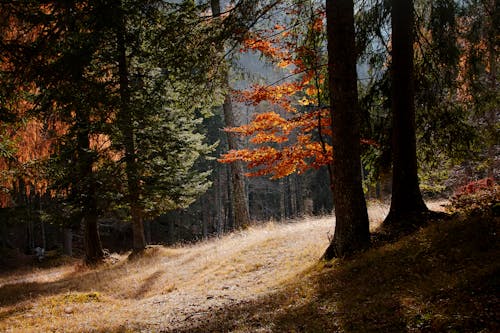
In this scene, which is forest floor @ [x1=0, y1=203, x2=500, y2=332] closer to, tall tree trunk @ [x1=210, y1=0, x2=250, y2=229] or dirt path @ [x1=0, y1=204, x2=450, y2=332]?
dirt path @ [x1=0, y1=204, x2=450, y2=332]

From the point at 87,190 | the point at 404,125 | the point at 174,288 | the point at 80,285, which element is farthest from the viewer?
the point at 87,190

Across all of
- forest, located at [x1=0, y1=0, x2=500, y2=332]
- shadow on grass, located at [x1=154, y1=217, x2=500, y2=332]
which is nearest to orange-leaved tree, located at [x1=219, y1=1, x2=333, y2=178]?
forest, located at [x1=0, y1=0, x2=500, y2=332]

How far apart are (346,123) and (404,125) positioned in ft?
5.18

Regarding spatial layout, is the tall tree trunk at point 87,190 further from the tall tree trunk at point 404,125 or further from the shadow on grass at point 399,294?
the tall tree trunk at point 404,125

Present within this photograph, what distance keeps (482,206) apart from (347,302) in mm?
3581

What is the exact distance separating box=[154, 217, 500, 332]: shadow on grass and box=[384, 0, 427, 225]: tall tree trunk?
3.87 ft

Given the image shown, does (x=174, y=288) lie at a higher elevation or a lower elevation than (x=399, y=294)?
lower

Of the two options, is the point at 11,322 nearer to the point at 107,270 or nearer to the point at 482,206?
the point at 107,270

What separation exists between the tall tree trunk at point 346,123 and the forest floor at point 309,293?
49 cm

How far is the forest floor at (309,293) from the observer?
4012mm

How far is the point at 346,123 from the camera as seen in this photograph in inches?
268

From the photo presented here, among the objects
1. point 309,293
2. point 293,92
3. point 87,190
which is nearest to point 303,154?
point 293,92

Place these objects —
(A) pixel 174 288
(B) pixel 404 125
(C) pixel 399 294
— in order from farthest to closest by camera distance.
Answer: (A) pixel 174 288, (B) pixel 404 125, (C) pixel 399 294

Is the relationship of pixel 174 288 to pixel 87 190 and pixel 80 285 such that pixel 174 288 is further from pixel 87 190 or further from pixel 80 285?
pixel 87 190
